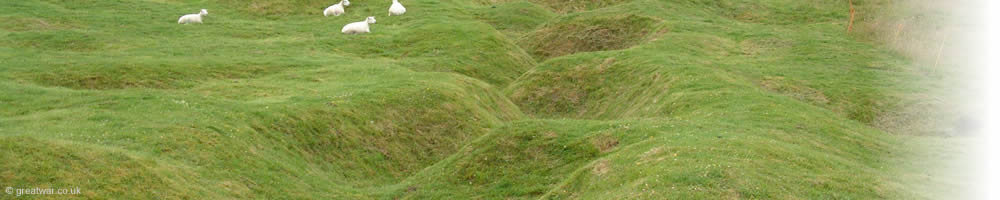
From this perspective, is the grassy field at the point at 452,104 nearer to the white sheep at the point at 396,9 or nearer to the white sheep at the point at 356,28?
the white sheep at the point at 356,28

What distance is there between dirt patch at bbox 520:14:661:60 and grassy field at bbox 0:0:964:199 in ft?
0.56

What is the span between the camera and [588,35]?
51.7 m

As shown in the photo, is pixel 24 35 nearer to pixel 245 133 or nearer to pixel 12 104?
pixel 12 104

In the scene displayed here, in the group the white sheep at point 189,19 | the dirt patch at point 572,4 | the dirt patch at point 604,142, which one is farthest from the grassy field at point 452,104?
the dirt patch at point 572,4

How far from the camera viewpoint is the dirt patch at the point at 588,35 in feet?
165

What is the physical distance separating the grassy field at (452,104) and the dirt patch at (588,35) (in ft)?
0.56

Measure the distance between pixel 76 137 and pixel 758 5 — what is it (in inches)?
1824

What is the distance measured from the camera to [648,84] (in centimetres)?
3684

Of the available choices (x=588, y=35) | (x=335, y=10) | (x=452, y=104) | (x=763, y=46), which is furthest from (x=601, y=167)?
(x=335, y=10)

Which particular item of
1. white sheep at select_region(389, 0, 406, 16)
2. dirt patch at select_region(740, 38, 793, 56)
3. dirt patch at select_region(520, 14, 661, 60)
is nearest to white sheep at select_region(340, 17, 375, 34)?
white sheep at select_region(389, 0, 406, 16)

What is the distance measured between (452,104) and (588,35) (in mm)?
19002

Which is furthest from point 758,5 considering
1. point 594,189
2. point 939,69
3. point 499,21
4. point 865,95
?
point 594,189

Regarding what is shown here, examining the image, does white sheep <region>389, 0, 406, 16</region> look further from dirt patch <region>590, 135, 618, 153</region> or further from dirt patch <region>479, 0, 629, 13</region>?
dirt patch <region>590, 135, 618, 153</region>

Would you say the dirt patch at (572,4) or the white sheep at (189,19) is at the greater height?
the white sheep at (189,19)
